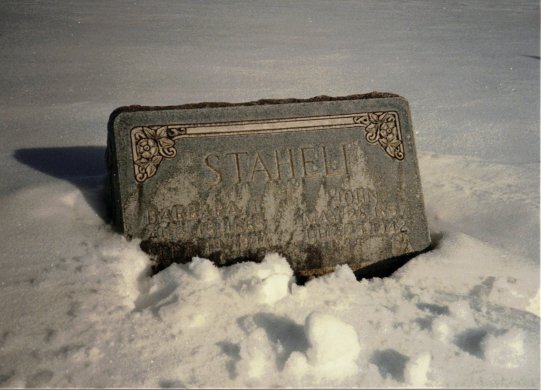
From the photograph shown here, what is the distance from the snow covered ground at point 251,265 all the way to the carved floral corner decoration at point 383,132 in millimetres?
380

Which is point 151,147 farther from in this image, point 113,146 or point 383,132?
point 383,132

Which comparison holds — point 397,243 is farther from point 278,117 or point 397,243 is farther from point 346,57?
point 346,57

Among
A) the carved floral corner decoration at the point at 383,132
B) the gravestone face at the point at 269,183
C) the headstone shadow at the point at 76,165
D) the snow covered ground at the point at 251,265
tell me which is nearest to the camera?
the snow covered ground at the point at 251,265

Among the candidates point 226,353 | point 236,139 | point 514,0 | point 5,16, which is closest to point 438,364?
point 226,353

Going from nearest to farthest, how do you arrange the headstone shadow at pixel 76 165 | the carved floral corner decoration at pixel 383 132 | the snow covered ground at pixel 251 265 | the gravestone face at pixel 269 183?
the snow covered ground at pixel 251 265 < the gravestone face at pixel 269 183 < the carved floral corner decoration at pixel 383 132 < the headstone shadow at pixel 76 165

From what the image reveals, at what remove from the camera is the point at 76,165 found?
2.52 metres

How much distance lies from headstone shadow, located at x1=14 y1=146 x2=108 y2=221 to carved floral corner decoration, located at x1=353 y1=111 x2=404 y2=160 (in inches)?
41.7

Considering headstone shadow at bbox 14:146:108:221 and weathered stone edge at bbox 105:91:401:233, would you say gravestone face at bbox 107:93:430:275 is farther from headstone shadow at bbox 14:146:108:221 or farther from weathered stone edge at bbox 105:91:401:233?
headstone shadow at bbox 14:146:108:221

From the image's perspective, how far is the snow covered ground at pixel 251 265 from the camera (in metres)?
1.21

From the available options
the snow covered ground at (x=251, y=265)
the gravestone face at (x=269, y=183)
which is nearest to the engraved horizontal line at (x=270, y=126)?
the gravestone face at (x=269, y=183)

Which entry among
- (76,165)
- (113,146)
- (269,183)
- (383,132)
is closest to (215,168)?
(269,183)

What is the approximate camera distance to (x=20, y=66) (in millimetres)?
3842

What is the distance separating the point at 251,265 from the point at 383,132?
2.48ft

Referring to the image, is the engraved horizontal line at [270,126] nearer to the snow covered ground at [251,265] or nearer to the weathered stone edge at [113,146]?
the weathered stone edge at [113,146]
